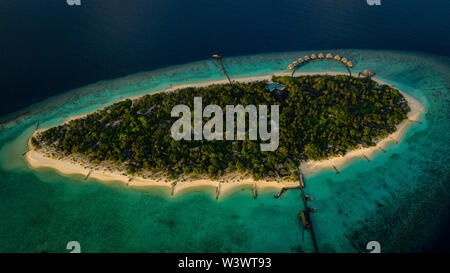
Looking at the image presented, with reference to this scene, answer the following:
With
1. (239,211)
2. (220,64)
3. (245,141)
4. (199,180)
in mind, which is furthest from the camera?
(220,64)

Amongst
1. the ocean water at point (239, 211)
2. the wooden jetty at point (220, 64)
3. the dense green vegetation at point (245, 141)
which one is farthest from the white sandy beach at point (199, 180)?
the wooden jetty at point (220, 64)

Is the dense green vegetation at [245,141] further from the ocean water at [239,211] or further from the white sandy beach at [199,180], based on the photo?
the ocean water at [239,211]

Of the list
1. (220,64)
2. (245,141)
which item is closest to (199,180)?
(245,141)

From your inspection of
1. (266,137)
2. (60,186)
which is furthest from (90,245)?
(266,137)

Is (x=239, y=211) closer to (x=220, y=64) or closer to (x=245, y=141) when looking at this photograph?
(x=245, y=141)
